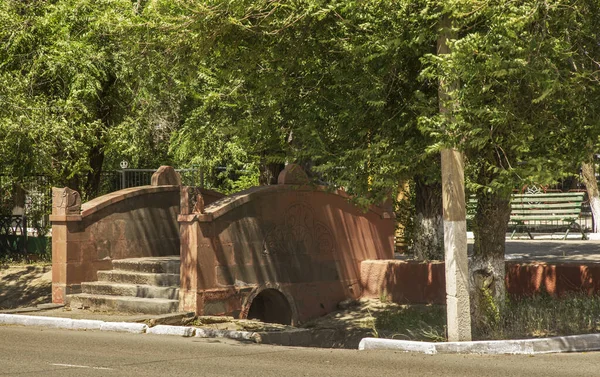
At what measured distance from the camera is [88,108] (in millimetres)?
21938

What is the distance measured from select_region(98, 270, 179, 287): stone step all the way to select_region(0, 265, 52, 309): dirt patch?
6.65 feet

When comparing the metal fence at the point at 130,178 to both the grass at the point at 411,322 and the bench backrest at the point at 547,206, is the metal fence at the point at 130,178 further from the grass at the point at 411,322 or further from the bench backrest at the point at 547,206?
the grass at the point at 411,322

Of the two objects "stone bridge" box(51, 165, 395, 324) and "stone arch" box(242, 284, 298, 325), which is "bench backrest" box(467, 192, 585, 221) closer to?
"stone bridge" box(51, 165, 395, 324)

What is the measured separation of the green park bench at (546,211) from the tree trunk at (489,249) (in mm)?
11268

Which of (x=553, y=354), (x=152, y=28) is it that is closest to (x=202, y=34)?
(x=152, y=28)

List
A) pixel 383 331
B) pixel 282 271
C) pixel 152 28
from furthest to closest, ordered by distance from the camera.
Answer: pixel 282 271 < pixel 383 331 < pixel 152 28

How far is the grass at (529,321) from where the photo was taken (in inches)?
525

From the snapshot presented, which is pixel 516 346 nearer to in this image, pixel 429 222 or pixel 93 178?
pixel 429 222

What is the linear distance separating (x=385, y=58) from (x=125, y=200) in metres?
7.71

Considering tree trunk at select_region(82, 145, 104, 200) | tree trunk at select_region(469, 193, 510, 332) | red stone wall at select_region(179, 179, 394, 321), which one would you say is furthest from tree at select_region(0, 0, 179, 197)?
tree trunk at select_region(469, 193, 510, 332)

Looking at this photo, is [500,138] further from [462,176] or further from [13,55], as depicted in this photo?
[13,55]

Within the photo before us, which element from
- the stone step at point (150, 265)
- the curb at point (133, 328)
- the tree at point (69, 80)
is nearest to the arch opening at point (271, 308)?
the stone step at point (150, 265)

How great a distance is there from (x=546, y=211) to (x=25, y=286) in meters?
14.3

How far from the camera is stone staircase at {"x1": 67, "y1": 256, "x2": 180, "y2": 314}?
54.6ft
